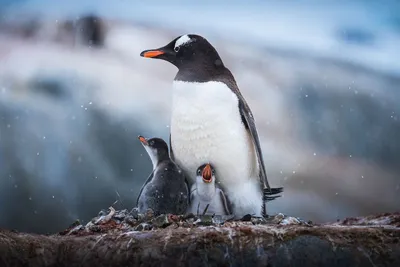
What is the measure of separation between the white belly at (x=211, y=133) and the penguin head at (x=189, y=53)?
0.34 ft

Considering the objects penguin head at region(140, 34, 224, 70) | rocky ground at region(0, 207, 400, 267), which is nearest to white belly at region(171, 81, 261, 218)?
penguin head at region(140, 34, 224, 70)

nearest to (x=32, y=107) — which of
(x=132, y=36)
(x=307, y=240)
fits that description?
(x=132, y=36)

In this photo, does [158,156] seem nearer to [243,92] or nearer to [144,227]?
[144,227]

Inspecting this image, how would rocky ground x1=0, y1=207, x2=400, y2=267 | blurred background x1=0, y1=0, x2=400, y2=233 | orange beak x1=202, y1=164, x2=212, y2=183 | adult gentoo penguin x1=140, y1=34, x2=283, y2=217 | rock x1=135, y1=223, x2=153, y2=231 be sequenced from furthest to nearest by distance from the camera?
blurred background x1=0, y1=0, x2=400, y2=233, adult gentoo penguin x1=140, y1=34, x2=283, y2=217, orange beak x1=202, y1=164, x2=212, y2=183, rock x1=135, y1=223, x2=153, y2=231, rocky ground x1=0, y1=207, x2=400, y2=267

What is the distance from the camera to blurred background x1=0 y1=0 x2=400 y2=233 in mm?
3922

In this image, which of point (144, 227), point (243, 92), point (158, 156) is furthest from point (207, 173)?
point (243, 92)

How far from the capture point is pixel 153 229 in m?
2.45

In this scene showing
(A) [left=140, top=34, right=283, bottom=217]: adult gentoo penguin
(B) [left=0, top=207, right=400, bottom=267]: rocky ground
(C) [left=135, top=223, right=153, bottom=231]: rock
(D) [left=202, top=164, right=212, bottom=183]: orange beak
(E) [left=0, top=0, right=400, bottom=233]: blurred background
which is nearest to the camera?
(B) [left=0, top=207, right=400, bottom=267]: rocky ground

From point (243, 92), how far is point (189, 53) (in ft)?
3.04

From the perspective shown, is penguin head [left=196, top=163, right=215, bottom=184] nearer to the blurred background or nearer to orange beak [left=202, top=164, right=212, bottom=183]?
orange beak [left=202, top=164, right=212, bottom=183]

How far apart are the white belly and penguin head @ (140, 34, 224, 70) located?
104 millimetres

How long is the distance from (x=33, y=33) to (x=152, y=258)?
7.35 ft

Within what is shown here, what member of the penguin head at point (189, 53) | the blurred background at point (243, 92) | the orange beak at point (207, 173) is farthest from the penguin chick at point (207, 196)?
the blurred background at point (243, 92)

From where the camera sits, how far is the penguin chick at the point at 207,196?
9.45 ft
